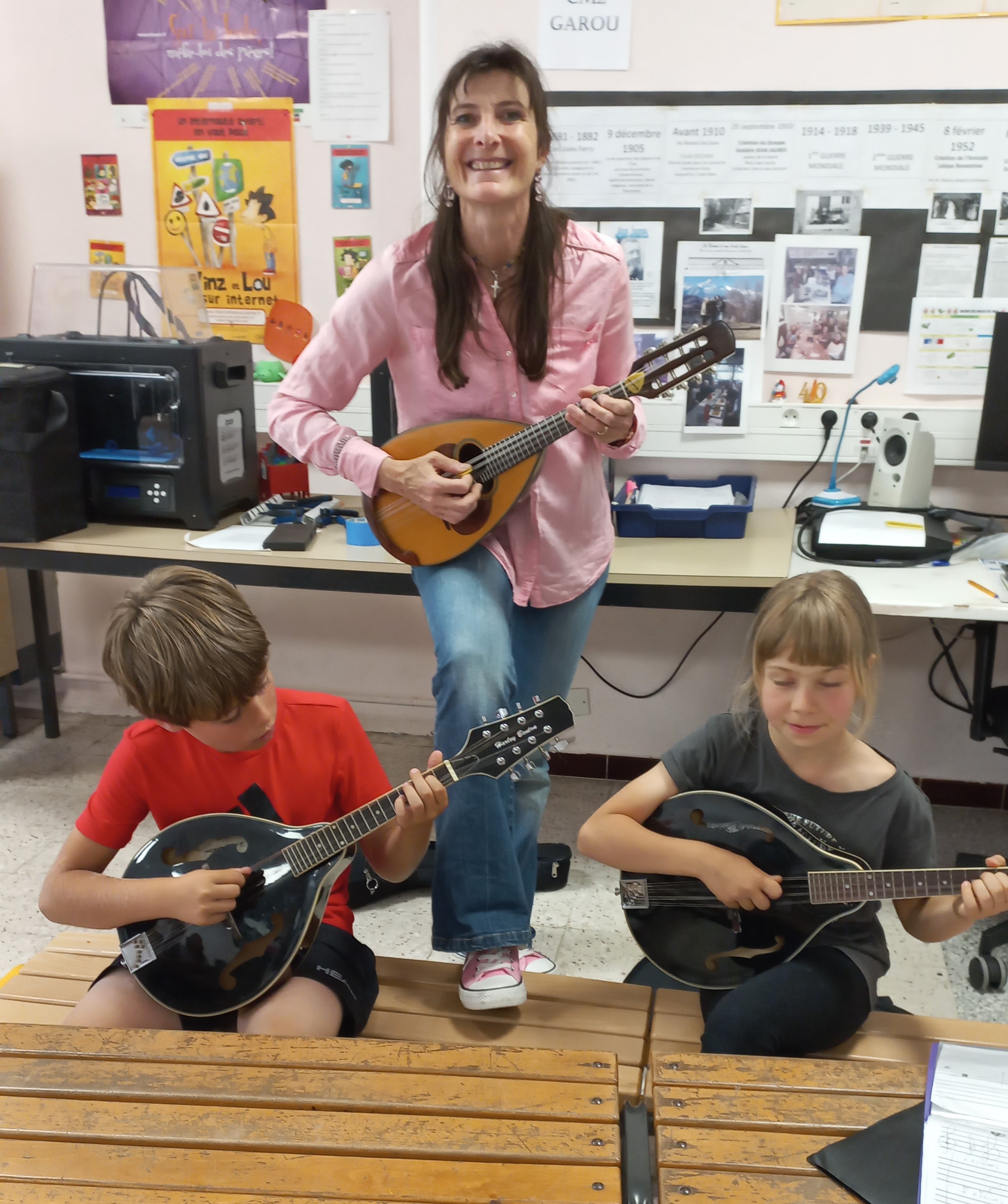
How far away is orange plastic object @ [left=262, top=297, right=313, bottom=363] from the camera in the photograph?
2668mm

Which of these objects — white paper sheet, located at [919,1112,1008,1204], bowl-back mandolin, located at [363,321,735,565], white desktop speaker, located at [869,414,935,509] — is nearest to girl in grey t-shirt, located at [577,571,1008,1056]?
white paper sheet, located at [919,1112,1008,1204]

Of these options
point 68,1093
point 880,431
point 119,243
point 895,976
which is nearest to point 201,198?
point 119,243

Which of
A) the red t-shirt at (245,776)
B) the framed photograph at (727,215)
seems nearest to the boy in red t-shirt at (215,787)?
the red t-shirt at (245,776)

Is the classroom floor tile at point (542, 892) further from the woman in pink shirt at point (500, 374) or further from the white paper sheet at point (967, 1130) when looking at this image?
the white paper sheet at point (967, 1130)

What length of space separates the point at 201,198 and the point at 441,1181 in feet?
8.75

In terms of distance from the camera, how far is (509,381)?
1.69 metres

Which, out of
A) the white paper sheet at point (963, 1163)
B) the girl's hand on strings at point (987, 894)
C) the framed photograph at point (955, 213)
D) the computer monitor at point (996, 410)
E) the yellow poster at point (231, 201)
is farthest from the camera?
the yellow poster at point (231, 201)

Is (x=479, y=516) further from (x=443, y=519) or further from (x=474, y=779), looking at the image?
(x=474, y=779)

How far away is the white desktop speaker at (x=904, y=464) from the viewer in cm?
233

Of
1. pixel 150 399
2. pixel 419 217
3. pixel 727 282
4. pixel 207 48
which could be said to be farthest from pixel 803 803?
pixel 207 48

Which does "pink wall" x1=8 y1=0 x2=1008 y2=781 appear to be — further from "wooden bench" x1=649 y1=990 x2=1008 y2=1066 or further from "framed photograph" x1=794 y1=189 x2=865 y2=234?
"wooden bench" x1=649 y1=990 x2=1008 y2=1066

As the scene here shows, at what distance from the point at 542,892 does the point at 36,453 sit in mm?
1560

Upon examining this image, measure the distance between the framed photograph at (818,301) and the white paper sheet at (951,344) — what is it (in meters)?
0.14

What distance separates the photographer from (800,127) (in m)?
2.38
